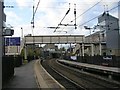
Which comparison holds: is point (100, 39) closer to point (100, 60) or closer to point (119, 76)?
point (100, 60)

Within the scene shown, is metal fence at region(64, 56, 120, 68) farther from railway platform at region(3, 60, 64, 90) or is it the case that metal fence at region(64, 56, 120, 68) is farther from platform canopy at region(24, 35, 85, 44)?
platform canopy at region(24, 35, 85, 44)

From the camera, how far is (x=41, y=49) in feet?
600

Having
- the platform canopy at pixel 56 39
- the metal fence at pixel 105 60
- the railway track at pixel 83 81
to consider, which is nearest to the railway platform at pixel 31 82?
the railway track at pixel 83 81

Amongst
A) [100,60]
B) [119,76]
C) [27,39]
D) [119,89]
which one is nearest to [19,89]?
[119,89]

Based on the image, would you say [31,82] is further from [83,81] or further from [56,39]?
[56,39]

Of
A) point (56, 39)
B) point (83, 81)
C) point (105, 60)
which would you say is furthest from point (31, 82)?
point (56, 39)

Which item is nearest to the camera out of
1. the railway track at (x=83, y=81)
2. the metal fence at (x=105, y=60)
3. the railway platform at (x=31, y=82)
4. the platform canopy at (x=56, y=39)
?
the railway platform at (x=31, y=82)

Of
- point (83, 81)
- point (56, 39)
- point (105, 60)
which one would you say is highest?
point (56, 39)

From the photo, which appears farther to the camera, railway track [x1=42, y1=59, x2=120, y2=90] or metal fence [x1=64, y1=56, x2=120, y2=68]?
metal fence [x1=64, y1=56, x2=120, y2=68]

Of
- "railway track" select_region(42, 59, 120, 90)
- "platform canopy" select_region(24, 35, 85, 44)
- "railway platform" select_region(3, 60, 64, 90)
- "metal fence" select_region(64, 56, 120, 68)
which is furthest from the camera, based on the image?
"platform canopy" select_region(24, 35, 85, 44)

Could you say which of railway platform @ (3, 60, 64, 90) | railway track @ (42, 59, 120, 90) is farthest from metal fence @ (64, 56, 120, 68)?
railway platform @ (3, 60, 64, 90)

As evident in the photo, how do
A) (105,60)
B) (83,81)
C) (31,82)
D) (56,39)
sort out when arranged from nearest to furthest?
(31,82) < (83,81) < (105,60) < (56,39)

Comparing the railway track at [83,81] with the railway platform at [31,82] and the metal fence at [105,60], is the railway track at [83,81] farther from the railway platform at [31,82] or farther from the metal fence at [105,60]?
the metal fence at [105,60]

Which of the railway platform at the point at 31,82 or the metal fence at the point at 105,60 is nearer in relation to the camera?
the railway platform at the point at 31,82
